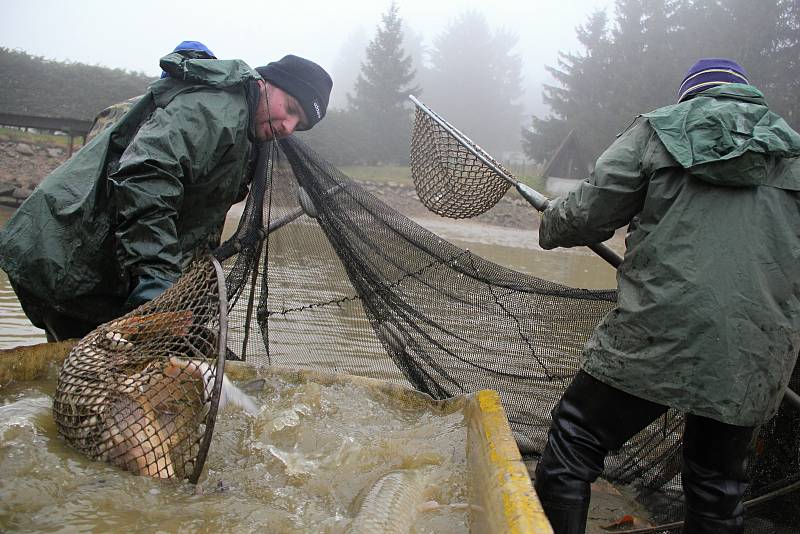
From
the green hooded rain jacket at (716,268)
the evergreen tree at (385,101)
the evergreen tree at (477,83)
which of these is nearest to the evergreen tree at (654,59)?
the evergreen tree at (385,101)

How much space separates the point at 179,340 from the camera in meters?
2.34

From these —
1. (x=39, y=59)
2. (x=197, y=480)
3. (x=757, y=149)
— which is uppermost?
(x=39, y=59)

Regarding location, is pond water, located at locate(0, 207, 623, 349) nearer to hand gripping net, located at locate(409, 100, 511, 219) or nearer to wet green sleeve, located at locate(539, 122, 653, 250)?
hand gripping net, located at locate(409, 100, 511, 219)

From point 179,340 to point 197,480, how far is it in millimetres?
561

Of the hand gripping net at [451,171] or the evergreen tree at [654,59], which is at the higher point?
Result: the evergreen tree at [654,59]

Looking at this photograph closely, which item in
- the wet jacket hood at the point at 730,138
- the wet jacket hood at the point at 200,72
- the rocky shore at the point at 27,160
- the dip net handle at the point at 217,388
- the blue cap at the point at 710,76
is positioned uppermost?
the blue cap at the point at 710,76

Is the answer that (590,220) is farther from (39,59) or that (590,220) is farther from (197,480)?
(39,59)

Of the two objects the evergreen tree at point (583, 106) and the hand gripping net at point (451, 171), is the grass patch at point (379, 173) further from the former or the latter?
the hand gripping net at point (451, 171)

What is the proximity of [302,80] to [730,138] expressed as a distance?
2.16 meters

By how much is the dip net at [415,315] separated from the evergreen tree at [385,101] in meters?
30.0

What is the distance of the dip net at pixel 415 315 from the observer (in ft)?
9.94

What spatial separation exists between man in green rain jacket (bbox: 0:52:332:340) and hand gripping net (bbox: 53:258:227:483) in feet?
0.76

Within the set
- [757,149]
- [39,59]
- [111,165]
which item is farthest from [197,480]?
[39,59]

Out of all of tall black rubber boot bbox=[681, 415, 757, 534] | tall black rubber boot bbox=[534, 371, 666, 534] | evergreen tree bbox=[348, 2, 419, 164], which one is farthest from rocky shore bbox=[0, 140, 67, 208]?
tall black rubber boot bbox=[681, 415, 757, 534]
